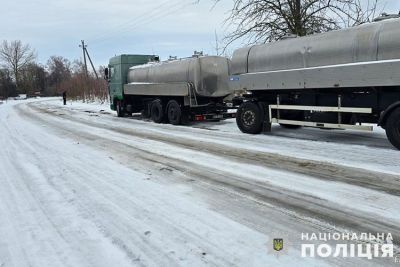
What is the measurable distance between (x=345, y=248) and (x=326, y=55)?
723 cm

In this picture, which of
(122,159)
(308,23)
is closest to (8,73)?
(308,23)

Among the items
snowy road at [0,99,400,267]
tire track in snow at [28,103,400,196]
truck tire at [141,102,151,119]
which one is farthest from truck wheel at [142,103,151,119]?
snowy road at [0,99,400,267]

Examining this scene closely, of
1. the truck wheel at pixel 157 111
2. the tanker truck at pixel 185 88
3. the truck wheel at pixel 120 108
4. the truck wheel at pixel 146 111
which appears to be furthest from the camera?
the truck wheel at pixel 120 108

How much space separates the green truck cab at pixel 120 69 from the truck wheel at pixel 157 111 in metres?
4.07

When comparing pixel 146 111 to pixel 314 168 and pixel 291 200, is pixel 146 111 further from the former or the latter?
pixel 291 200

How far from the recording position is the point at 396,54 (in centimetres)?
891

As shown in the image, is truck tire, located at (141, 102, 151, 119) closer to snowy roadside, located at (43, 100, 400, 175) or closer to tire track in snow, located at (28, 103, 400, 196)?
snowy roadside, located at (43, 100, 400, 175)

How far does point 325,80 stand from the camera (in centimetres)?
1052

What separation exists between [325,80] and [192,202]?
20.1 ft

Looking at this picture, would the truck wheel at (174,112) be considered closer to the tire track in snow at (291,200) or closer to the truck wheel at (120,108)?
the truck wheel at (120,108)

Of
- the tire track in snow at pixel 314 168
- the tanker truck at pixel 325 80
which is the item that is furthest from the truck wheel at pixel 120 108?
the tire track in snow at pixel 314 168

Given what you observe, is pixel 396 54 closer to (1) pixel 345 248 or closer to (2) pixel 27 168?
→ (1) pixel 345 248

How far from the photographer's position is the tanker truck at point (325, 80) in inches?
366

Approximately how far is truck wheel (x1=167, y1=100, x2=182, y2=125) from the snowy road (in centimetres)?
694
